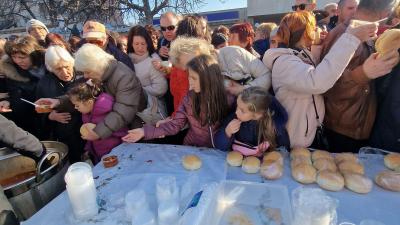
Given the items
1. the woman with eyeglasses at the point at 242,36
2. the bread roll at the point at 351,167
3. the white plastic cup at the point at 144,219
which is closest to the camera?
the white plastic cup at the point at 144,219

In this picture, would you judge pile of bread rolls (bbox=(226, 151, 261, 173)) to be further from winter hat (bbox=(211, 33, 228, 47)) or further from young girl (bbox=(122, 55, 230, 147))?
winter hat (bbox=(211, 33, 228, 47))

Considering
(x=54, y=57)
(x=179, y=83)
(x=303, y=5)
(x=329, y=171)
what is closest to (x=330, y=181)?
(x=329, y=171)

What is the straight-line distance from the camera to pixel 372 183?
120cm

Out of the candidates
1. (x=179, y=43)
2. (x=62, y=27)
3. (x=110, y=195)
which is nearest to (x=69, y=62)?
(x=179, y=43)

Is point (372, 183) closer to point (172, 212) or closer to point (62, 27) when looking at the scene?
point (172, 212)

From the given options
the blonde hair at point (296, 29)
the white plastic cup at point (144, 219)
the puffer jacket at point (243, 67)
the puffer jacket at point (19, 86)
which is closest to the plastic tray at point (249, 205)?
the white plastic cup at point (144, 219)

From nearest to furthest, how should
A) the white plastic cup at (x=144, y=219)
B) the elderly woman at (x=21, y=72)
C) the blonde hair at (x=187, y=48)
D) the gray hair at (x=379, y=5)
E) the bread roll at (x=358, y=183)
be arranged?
the white plastic cup at (x=144, y=219) → the bread roll at (x=358, y=183) → the gray hair at (x=379, y=5) → the blonde hair at (x=187, y=48) → the elderly woman at (x=21, y=72)

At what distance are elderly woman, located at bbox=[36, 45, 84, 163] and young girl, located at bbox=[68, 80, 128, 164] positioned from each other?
0.37 metres

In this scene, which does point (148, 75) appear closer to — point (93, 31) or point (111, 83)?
point (111, 83)

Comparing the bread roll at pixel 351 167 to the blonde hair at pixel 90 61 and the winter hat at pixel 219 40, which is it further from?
the winter hat at pixel 219 40

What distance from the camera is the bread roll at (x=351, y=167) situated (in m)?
1.27

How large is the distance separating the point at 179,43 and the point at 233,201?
1115 millimetres

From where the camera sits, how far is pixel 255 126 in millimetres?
1523

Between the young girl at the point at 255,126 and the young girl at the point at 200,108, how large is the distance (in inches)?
4.2
